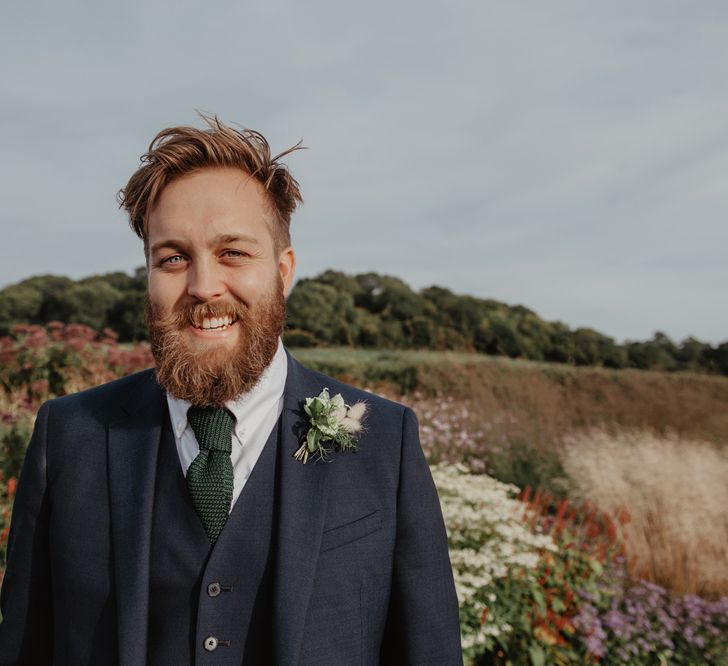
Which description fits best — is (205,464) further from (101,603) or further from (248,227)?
(248,227)

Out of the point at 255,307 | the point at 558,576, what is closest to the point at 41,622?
the point at 255,307

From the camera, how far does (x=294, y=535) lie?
172 centimetres

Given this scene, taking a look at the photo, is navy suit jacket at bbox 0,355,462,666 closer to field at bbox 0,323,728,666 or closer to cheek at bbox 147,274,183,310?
cheek at bbox 147,274,183,310

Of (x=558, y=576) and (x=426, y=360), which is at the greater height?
(x=426, y=360)

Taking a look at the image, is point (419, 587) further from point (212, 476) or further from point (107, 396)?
point (107, 396)

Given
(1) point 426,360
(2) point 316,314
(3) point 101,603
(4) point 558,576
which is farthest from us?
(2) point 316,314

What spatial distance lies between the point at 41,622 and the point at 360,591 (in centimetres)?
91

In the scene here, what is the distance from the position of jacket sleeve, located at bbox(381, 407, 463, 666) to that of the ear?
67 cm

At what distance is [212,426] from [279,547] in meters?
0.40

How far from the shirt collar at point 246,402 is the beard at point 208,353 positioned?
41mm

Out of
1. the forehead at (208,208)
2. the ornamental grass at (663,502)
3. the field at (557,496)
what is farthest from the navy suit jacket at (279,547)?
the ornamental grass at (663,502)

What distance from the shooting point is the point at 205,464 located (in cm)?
180

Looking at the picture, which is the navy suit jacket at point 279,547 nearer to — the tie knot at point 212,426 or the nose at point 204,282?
the tie knot at point 212,426

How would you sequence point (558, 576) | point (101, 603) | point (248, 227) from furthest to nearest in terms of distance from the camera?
point (558, 576)
point (248, 227)
point (101, 603)
